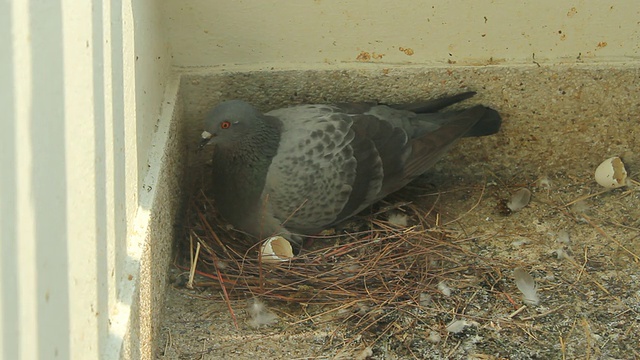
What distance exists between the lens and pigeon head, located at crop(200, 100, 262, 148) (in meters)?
3.88

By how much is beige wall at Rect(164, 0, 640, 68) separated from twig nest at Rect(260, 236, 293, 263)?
0.87m

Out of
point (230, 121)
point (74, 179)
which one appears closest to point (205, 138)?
point (230, 121)

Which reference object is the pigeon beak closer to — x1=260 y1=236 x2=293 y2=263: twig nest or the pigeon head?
the pigeon head

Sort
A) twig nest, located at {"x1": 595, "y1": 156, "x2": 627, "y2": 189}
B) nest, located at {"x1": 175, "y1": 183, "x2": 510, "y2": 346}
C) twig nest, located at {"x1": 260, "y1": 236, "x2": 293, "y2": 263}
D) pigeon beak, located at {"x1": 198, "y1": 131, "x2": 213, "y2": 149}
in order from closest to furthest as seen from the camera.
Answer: nest, located at {"x1": 175, "y1": 183, "x2": 510, "y2": 346} → twig nest, located at {"x1": 260, "y1": 236, "x2": 293, "y2": 263} → pigeon beak, located at {"x1": 198, "y1": 131, "x2": 213, "y2": 149} → twig nest, located at {"x1": 595, "y1": 156, "x2": 627, "y2": 189}

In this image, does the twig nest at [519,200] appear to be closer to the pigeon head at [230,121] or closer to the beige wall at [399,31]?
the beige wall at [399,31]

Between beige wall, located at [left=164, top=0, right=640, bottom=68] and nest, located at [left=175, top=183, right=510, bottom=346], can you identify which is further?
beige wall, located at [left=164, top=0, right=640, bottom=68]

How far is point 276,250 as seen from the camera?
3.86 m

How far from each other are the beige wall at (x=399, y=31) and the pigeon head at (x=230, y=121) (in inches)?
12.3

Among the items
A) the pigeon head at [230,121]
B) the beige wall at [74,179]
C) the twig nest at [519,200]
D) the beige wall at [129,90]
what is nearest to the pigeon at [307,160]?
the pigeon head at [230,121]

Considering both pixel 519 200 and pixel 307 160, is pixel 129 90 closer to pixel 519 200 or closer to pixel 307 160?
pixel 307 160

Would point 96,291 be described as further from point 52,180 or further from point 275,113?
point 275,113

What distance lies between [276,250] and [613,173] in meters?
1.75

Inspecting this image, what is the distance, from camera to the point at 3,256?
1.45m

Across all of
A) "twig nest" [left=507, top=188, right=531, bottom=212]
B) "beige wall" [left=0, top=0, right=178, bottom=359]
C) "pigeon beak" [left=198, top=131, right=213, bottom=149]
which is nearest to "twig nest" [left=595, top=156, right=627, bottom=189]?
"twig nest" [left=507, top=188, right=531, bottom=212]
